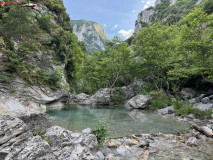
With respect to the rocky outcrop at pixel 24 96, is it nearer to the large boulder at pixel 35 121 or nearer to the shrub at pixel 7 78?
the shrub at pixel 7 78

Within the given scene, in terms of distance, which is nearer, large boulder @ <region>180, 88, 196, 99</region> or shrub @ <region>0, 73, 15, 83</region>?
shrub @ <region>0, 73, 15, 83</region>

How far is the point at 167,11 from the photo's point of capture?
75312mm

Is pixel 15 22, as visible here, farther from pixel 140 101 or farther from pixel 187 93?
pixel 187 93

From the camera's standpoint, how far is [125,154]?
4922 millimetres

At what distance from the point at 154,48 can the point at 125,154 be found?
63.3ft

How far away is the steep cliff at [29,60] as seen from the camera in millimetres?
14055

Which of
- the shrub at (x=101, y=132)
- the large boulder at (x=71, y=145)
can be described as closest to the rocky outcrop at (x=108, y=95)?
the shrub at (x=101, y=132)

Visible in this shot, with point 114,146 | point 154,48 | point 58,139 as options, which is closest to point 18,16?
point 58,139

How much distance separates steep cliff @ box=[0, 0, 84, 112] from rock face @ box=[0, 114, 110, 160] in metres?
10.7

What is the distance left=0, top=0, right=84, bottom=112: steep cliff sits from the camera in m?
14.1

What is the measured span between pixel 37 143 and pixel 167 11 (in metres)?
95.1

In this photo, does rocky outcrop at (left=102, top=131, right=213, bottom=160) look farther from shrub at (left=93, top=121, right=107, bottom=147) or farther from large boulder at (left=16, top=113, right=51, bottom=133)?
large boulder at (left=16, top=113, right=51, bottom=133)

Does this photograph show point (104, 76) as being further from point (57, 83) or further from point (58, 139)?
point (58, 139)

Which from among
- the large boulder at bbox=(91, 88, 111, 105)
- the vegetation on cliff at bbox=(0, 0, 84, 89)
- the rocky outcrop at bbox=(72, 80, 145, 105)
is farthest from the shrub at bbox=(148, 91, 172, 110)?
the vegetation on cliff at bbox=(0, 0, 84, 89)
